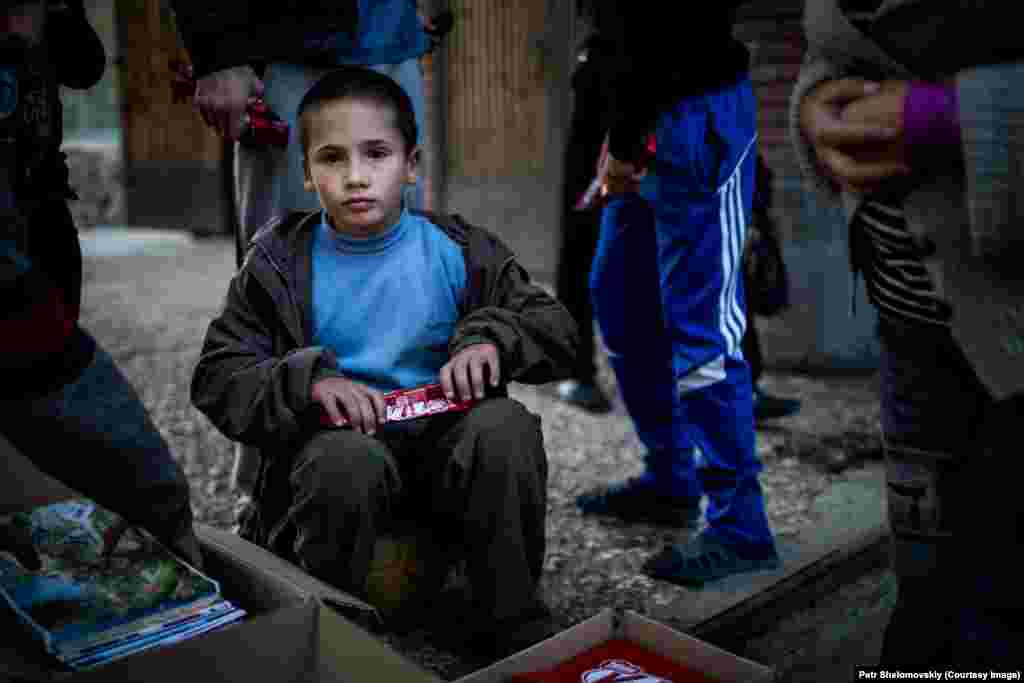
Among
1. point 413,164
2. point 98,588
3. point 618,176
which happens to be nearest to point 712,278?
point 618,176

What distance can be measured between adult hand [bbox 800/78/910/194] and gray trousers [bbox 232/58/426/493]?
1.22 m

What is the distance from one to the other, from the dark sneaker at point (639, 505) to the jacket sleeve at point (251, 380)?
137 cm

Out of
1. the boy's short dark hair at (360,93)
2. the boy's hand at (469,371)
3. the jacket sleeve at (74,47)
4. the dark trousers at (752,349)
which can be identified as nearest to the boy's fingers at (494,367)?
the boy's hand at (469,371)

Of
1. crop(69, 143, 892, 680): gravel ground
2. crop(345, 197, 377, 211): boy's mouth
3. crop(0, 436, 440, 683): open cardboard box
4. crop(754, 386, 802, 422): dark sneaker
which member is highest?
crop(345, 197, 377, 211): boy's mouth

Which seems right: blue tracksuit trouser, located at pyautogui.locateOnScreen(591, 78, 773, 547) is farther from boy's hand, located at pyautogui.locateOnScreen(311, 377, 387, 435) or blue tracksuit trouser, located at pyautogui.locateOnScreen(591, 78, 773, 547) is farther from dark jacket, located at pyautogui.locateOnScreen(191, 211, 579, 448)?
boy's hand, located at pyautogui.locateOnScreen(311, 377, 387, 435)

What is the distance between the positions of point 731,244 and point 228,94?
49.1 inches

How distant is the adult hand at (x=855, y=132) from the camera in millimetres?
1223

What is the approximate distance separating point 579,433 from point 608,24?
1737 millimetres

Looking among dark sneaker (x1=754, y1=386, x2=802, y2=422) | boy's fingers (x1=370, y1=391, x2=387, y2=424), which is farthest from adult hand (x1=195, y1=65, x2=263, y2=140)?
dark sneaker (x1=754, y1=386, x2=802, y2=422)

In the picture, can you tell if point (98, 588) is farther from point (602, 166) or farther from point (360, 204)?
point (602, 166)

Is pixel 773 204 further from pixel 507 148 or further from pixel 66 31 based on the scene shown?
pixel 66 31

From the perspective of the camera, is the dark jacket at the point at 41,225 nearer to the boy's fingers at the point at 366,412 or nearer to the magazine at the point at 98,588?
the magazine at the point at 98,588

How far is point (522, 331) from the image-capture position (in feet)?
6.55

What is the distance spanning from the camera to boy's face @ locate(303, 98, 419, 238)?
202 cm
